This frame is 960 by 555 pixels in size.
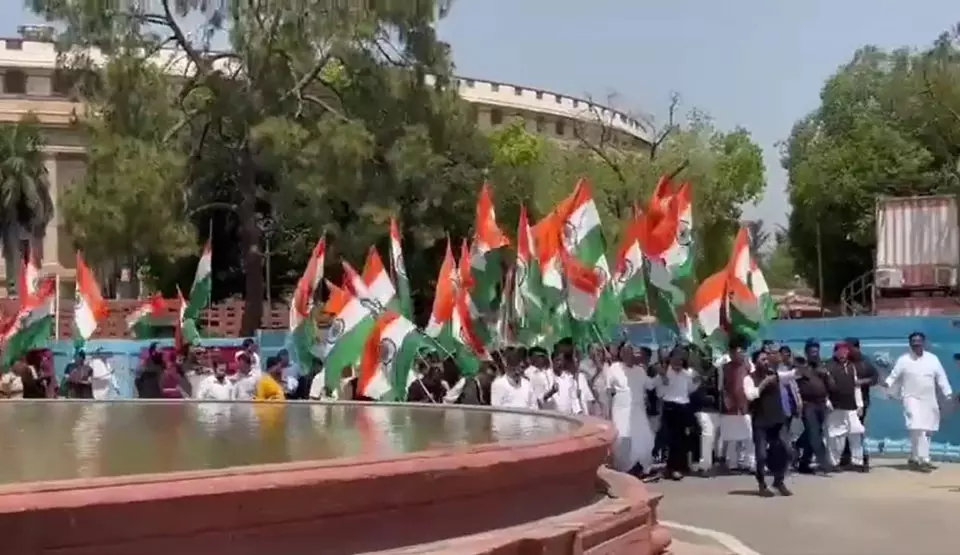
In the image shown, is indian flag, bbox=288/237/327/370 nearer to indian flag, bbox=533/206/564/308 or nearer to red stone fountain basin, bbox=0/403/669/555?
indian flag, bbox=533/206/564/308

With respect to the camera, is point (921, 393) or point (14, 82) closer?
point (921, 393)

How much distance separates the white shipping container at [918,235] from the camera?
2816cm

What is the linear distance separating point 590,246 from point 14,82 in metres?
51.3

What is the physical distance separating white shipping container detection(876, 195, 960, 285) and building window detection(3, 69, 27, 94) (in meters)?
43.0

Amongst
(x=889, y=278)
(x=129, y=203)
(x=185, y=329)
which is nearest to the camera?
(x=185, y=329)

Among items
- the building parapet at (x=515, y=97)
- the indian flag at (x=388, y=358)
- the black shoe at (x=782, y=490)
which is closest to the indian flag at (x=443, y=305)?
the indian flag at (x=388, y=358)

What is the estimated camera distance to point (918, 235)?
28.8m

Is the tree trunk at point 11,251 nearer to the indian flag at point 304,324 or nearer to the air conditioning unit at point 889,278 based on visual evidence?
the air conditioning unit at point 889,278

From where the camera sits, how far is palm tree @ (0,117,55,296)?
52.8 meters

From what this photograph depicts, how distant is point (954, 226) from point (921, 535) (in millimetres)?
18720

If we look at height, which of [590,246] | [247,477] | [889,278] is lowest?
[247,477]

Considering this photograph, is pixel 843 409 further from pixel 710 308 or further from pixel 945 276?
pixel 945 276

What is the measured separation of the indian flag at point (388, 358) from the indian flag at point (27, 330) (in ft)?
22.0

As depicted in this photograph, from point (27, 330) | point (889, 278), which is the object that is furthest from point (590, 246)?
point (889, 278)
